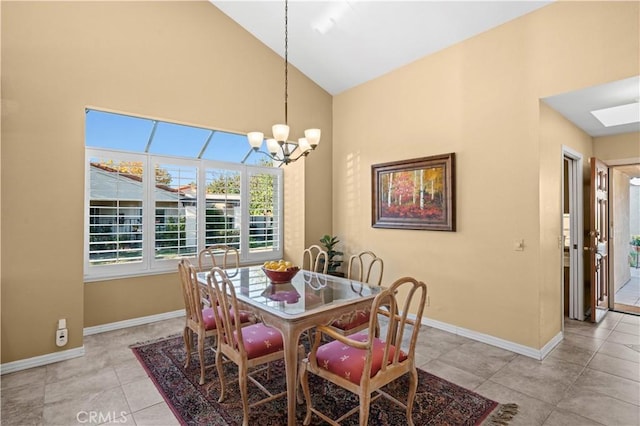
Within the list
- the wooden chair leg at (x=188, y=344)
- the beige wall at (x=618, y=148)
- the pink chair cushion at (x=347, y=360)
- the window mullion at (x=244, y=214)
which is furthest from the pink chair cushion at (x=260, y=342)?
the beige wall at (x=618, y=148)

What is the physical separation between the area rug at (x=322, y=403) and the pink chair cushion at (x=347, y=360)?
1.54 feet

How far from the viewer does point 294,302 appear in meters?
2.48

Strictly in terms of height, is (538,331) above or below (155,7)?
below

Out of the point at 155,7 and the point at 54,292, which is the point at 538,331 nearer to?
the point at 54,292

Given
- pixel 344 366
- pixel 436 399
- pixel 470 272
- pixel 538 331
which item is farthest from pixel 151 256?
pixel 538 331

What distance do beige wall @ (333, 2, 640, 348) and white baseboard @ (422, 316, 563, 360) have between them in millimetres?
57

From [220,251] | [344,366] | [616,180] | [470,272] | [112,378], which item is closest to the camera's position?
[344,366]

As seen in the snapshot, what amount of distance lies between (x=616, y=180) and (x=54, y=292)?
7891mm

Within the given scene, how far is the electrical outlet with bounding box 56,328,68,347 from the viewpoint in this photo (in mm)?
3260

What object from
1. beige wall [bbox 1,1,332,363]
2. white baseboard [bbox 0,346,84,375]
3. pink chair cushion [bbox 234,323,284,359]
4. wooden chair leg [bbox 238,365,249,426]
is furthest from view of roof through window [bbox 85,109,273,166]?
wooden chair leg [bbox 238,365,249,426]

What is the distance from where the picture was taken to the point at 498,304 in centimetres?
360

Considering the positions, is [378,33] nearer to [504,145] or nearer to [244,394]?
[504,145]

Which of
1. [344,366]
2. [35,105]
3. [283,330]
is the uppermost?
[35,105]

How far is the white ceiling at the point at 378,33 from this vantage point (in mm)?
3358
